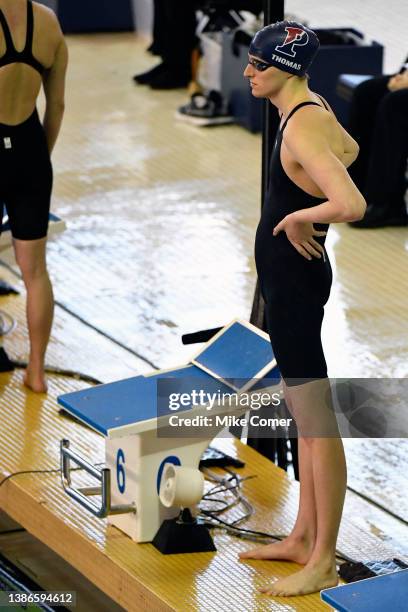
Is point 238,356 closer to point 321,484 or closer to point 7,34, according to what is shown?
point 321,484

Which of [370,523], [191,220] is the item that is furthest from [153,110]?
[370,523]

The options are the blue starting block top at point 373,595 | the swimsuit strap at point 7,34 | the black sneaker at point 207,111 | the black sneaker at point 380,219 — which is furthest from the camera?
the black sneaker at point 207,111

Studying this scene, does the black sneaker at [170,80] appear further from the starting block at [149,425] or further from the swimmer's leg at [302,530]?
the swimmer's leg at [302,530]

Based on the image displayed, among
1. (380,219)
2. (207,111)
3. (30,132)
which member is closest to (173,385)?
(30,132)

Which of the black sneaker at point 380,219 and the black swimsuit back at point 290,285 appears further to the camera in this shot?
the black sneaker at point 380,219

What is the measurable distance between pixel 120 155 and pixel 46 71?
3956 millimetres

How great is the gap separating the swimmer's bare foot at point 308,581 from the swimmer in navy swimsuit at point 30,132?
5.55ft

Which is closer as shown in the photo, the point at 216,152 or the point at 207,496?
the point at 207,496

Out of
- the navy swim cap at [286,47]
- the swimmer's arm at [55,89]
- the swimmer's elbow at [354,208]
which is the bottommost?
the swimmer's arm at [55,89]

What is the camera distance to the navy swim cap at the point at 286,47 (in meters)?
3.38

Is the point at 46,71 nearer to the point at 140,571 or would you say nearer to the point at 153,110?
the point at 140,571

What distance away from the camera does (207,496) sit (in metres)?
4.27

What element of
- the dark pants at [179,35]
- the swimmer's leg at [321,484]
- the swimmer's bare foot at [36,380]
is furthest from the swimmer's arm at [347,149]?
the dark pants at [179,35]

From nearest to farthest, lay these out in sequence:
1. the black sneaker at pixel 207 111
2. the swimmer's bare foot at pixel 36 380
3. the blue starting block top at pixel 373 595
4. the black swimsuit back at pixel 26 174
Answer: the blue starting block top at pixel 373 595 → the black swimsuit back at pixel 26 174 → the swimmer's bare foot at pixel 36 380 → the black sneaker at pixel 207 111
